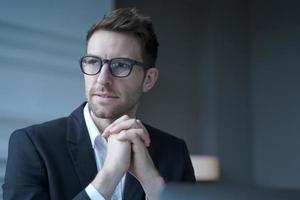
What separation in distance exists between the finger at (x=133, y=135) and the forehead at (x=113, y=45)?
0.69 feet

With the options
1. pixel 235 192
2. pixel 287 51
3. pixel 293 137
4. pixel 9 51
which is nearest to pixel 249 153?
pixel 293 137

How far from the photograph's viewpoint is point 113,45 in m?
1.29

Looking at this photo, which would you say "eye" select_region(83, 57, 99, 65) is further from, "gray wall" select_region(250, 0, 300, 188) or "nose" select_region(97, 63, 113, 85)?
"gray wall" select_region(250, 0, 300, 188)

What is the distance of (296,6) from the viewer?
4.32m

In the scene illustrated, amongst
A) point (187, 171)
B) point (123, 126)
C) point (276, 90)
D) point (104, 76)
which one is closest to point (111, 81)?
A: point (104, 76)

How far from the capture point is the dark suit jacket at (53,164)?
1.19 m

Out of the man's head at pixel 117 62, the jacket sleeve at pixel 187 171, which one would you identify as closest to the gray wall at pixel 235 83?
the jacket sleeve at pixel 187 171

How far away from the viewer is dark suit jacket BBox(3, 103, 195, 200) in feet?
3.92

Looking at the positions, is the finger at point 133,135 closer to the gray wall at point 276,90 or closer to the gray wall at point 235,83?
the gray wall at point 235,83

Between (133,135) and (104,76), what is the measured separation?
0.18 m

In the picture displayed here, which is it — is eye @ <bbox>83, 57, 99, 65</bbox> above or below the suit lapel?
above

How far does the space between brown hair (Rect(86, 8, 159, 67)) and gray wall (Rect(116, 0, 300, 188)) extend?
2656mm

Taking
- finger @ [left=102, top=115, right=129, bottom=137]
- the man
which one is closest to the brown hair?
the man

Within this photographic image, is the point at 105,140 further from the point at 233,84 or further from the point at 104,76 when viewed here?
the point at 233,84
